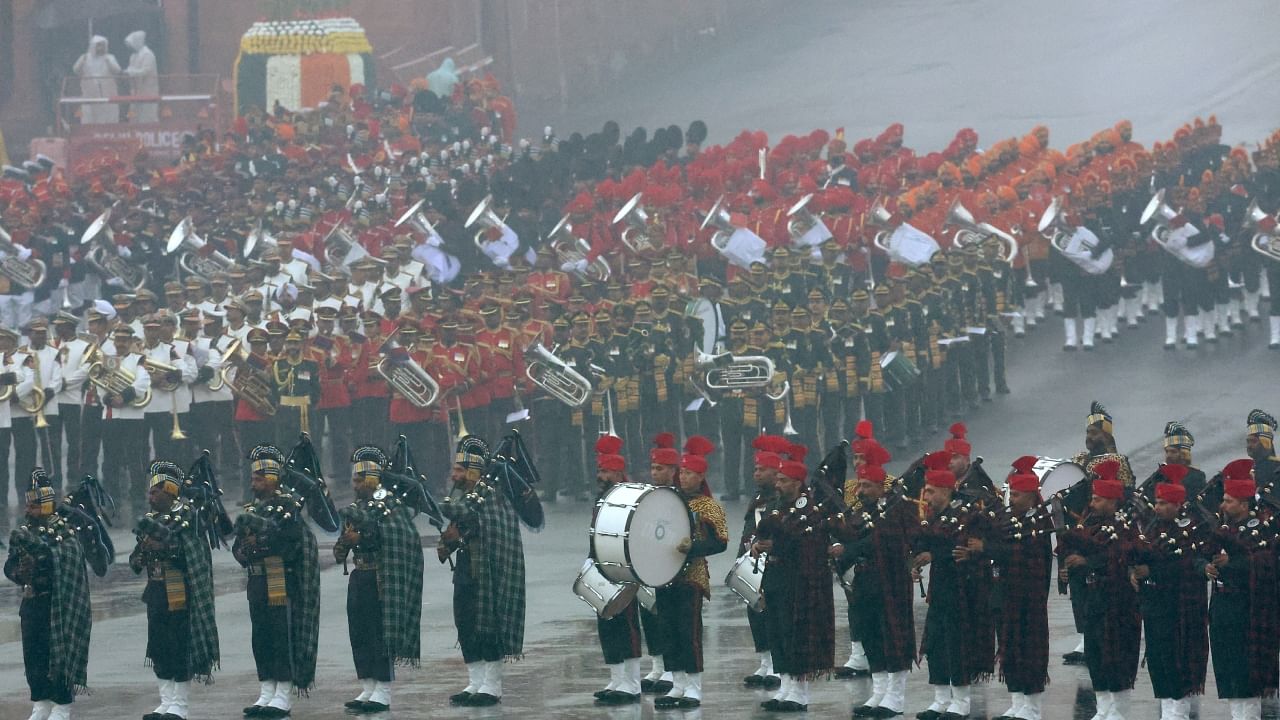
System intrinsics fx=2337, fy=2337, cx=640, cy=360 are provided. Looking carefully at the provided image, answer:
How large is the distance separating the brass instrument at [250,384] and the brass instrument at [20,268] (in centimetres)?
541

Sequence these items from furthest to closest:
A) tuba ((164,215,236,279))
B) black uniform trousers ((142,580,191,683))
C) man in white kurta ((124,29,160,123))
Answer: man in white kurta ((124,29,160,123)) → tuba ((164,215,236,279)) → black uniform trousers ((142,580,191,683))

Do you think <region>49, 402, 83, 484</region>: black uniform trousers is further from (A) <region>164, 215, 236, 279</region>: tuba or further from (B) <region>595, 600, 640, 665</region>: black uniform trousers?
(B) <region>595, 600, 640, 665</region>: black uniform trousers

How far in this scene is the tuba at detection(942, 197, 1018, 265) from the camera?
83.0ft

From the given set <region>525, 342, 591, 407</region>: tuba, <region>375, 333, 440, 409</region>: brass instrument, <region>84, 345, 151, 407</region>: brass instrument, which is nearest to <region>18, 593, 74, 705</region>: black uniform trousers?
<region>84, 345, 151, 407</region>: brass instrument

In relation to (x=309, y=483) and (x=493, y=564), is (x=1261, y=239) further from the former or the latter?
(x=309, y=483)

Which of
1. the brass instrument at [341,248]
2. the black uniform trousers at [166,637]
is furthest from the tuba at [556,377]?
the black uniform trousers at [166,637]

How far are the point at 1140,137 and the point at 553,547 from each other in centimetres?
2422

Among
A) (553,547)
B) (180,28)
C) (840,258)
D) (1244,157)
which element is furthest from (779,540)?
(180,28)

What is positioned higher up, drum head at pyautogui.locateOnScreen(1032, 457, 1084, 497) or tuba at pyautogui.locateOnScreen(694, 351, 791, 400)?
tuba at pyautogui.locateOnScreen(694, 351, 791, 400)

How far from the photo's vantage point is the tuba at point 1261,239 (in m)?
24.6

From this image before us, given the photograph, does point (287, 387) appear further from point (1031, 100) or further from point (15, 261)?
point (1031, 100)

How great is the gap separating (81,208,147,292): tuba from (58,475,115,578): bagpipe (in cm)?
1317

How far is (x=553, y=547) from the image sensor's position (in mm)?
20234

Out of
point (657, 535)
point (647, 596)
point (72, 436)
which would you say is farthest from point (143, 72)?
point (657, 535)
